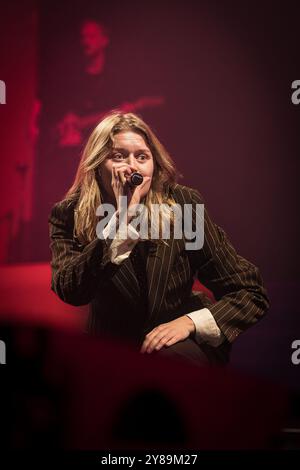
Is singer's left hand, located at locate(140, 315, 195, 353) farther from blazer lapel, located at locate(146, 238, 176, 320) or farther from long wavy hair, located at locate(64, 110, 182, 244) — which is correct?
long wavy hair, located at locate(64, 110, 182, 244)

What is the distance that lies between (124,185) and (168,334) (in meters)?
0.52

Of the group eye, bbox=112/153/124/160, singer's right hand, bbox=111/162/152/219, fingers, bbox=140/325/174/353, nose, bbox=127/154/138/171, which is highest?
eye, bbox=112/153/124/160

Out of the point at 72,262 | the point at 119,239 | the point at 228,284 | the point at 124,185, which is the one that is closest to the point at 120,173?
the point at 124,185

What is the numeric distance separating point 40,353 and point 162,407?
18.1 inches

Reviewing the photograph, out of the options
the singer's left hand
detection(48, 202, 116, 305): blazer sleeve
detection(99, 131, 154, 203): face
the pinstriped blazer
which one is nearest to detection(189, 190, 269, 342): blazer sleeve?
the pinstriped blazer

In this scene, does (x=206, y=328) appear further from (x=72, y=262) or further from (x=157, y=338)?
(x=72, y=262)

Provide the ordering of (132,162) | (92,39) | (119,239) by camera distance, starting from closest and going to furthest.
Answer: (119,239)
(132,162)
(92,39)

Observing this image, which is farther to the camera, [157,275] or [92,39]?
[92,39]

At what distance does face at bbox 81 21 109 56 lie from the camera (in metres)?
2.15

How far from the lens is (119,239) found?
1.90 m

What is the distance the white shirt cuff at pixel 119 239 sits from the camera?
1896 millimetres

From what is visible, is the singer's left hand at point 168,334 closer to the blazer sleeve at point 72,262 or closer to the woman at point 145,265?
the woman at point 145,265

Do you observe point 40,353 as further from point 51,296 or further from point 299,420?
point 299,420

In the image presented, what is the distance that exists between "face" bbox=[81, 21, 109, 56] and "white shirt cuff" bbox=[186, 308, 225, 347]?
3.30ft
